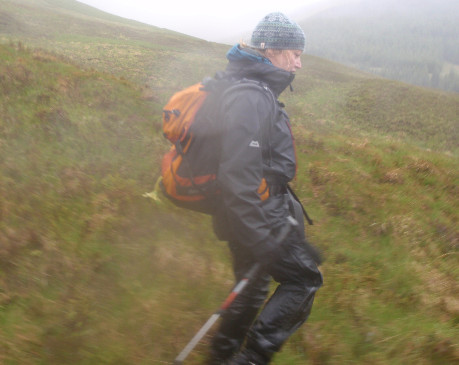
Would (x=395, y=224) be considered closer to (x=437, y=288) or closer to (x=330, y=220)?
(x=330, y=220)

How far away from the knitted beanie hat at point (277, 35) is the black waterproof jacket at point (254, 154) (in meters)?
0.30

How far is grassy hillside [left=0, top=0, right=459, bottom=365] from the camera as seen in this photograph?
3.43 meters

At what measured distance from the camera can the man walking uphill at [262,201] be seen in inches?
97.7

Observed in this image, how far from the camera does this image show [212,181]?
2.83 metres

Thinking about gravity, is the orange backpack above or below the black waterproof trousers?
above

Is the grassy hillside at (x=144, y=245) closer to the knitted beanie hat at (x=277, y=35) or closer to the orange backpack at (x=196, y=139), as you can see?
the orange backpack at (x=196, y=139)

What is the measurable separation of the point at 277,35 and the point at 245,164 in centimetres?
131

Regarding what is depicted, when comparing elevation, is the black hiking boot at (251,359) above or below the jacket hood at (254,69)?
below

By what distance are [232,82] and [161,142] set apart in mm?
5150

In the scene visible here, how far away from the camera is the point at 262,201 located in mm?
2783

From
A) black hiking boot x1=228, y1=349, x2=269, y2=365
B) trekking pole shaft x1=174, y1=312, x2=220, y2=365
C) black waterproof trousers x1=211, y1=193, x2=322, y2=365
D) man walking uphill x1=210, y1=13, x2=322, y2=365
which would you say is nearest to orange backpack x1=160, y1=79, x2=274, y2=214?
man walking uphill x1=210, y1=13, x2=322, y2=365

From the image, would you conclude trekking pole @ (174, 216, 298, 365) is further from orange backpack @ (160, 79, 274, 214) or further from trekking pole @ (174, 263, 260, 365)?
orange backpack @ (160, 79, 274, 214)

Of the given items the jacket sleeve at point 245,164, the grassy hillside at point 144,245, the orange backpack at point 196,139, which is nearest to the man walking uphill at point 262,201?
the jacket sleeve at point 245,164

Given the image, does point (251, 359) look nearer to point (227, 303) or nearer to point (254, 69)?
point (227, 303)
